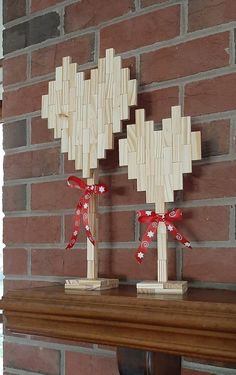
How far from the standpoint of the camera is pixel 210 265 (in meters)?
1.03

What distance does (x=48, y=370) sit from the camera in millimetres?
1285

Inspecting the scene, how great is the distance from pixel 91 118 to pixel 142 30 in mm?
240

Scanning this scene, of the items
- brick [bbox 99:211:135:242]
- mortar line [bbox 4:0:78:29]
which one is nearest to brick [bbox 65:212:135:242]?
brick [bbox 99:211:135:242]

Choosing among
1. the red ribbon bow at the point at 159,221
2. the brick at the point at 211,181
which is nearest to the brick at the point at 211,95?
the brick at the point at 211,181

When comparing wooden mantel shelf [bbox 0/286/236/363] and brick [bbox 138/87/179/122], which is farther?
brick [bbox 138/87/179/122]

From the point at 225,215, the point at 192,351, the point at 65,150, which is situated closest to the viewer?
the point at 192,351

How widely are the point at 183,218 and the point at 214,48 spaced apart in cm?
36

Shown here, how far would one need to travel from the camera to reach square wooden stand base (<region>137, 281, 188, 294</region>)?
3.04ft

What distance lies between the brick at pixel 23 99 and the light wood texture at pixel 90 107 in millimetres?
173

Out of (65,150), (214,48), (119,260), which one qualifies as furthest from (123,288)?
(214,48)

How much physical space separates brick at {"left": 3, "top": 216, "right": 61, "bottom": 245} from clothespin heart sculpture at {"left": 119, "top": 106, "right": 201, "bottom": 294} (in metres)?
0.35

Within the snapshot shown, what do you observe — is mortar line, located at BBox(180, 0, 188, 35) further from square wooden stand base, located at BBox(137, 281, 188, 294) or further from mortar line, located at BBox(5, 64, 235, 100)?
square wooden stand base, located at BBox(137, 281, 188, 294)

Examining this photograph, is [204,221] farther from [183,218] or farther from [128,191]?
[128,191]

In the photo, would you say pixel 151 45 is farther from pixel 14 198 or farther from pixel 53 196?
pixel 14 198
